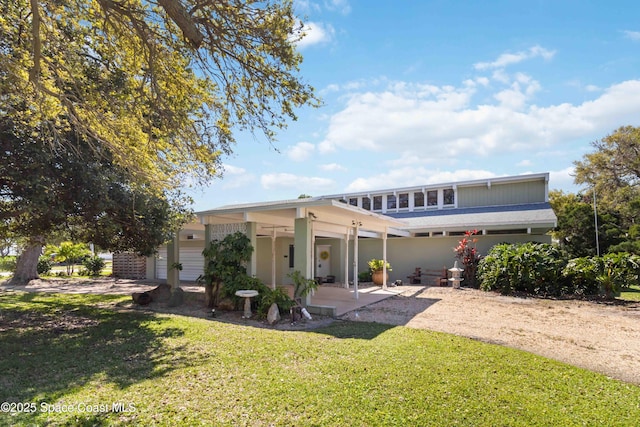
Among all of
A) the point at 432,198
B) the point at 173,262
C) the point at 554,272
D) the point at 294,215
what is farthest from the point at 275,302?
the point at 432,198

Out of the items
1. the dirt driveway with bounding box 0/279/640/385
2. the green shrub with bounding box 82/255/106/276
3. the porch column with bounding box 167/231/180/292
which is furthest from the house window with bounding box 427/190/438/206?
the green shrub with bounding box 82/255/106/276

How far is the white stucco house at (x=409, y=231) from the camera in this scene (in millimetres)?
14375

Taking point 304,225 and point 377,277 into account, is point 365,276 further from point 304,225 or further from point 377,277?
point 304,225

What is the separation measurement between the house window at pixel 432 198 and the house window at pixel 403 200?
121 cm

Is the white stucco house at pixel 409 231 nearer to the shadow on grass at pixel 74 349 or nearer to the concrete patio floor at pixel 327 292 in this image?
the concrete patio floor at pixel 327 292

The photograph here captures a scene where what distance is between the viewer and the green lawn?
11.8 feet

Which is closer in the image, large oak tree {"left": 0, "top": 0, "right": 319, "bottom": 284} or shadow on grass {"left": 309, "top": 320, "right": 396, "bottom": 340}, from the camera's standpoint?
large oak tree {"left": 0, "top": 0, "right": 319, "bottom": 284}

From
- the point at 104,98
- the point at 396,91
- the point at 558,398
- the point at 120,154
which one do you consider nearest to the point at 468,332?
the point at 558,398

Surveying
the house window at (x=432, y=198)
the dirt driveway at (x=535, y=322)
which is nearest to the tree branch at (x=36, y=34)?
the dirt driveway at (x=535, y=322)

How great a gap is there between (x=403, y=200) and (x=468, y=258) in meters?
6.80

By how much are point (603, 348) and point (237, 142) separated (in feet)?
25.9

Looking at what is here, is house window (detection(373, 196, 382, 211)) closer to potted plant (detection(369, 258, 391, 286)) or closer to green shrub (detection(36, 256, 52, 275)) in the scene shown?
potted plant (detection(369, 258, 391, 286))

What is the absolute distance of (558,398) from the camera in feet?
13.5

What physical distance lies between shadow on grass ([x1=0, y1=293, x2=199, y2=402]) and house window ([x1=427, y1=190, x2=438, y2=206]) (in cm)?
1571
